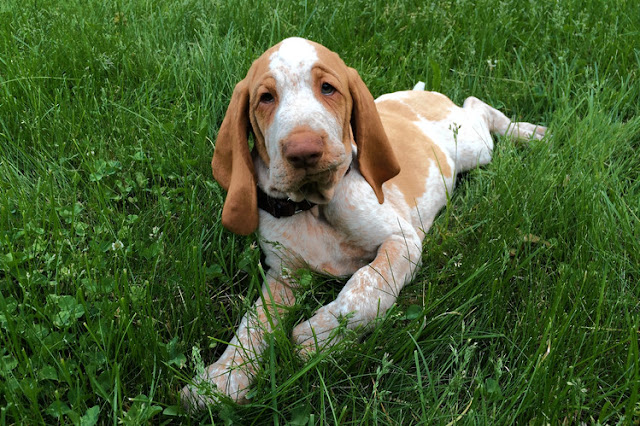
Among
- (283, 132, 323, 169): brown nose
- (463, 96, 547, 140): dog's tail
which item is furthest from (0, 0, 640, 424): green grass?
(283, 132, 323, 169): brown nose

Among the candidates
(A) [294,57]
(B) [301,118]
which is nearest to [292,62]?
(A) [294,57]

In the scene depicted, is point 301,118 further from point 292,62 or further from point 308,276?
point 308,276

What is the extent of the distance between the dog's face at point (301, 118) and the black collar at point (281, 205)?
0.25ft

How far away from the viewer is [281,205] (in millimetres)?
2887

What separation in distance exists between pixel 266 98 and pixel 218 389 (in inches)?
46.9

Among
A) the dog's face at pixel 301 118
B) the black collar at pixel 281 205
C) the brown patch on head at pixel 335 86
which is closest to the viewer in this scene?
the dog's face at pixel 301 118

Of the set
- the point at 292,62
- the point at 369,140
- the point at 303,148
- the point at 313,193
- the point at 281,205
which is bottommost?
the point at 281,205

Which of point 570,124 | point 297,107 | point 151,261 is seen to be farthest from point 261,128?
point 570,124

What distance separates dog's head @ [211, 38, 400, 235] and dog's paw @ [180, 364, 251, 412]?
2.19ft

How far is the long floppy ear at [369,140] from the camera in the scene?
9.36 ft

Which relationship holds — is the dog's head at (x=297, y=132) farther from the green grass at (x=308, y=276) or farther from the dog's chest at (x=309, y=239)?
the green grass at (x=308, y=276)

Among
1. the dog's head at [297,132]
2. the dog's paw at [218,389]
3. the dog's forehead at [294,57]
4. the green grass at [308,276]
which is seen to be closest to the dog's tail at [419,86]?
the green grass at [308,276]

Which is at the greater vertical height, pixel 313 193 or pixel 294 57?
pixel 294 57

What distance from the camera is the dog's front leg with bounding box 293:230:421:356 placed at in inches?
100
